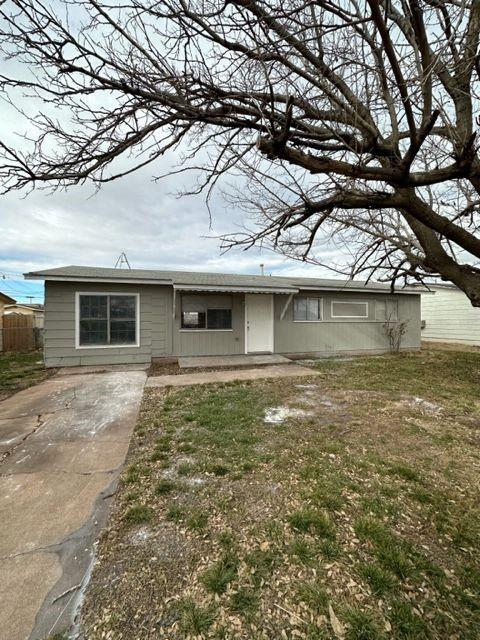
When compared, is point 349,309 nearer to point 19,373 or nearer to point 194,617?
point 19,373

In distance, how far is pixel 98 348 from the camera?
8383mm

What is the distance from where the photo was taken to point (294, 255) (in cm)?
580

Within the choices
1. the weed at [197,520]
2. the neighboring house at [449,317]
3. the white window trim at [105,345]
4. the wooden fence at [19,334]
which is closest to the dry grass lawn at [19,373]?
the white window trim at [105,345]

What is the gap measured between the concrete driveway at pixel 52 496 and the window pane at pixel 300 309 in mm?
6582

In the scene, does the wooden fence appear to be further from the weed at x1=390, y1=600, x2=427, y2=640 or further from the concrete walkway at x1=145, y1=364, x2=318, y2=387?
the weed at x1=390, y1=600, x2=427, y2=640

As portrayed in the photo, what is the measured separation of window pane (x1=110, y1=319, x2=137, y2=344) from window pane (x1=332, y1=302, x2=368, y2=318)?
7.03 m

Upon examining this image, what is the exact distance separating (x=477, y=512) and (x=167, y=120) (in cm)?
425

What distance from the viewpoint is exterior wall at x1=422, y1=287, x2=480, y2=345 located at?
1495 cm

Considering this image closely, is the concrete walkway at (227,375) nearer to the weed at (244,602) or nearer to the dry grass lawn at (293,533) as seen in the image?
the dry grass lawn at (293,533)

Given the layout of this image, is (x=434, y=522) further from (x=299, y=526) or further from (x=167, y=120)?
(x=167, y=120)

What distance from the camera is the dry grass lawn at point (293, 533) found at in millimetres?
1540

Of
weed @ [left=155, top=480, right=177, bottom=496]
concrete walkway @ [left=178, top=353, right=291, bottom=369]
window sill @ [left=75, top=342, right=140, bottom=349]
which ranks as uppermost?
window sill @ [left=75, top=342, right=140, bottom=349]

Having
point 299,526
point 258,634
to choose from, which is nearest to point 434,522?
point 299,526

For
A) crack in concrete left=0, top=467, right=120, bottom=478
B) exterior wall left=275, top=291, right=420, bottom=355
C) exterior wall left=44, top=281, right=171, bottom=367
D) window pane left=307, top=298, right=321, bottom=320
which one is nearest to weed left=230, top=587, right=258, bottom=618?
crack in concrete left=0, top=467, right=120, bottom=478
